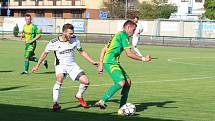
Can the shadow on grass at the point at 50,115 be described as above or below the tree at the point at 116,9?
below

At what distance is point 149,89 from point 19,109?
5.99 m

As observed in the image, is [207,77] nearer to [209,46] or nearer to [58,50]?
[58,50]

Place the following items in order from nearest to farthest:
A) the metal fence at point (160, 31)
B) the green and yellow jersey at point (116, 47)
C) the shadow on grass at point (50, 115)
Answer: the shadow on grass at point (50, 115) < the green and yellow jersey at point (116, 47) < the metal fence at point (160, 31)

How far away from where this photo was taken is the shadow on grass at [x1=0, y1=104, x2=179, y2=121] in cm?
1146

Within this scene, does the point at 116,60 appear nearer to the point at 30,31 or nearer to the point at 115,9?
the point at 30,31

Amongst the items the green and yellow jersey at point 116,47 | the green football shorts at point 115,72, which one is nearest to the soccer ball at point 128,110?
the green football shorts at point 115,72

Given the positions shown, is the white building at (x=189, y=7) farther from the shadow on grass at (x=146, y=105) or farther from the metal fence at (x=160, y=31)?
the shadow on grass at (x=146, y=105)

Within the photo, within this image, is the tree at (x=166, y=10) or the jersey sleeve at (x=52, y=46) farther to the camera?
the tree at (x=166, y=10)

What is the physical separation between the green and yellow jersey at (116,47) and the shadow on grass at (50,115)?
118 cm

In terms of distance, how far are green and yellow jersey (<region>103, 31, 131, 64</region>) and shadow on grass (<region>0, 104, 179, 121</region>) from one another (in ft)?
3.87

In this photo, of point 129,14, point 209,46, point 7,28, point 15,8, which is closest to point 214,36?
point 209,46

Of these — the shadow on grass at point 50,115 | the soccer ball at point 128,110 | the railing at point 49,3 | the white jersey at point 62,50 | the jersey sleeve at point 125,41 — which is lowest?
the shadow on grass at point 50,115

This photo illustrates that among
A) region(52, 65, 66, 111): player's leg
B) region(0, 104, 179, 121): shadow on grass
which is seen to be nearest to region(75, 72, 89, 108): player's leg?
region(52, 65, 66, 111): player's leg

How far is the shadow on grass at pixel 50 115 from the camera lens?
11461 millimetres
